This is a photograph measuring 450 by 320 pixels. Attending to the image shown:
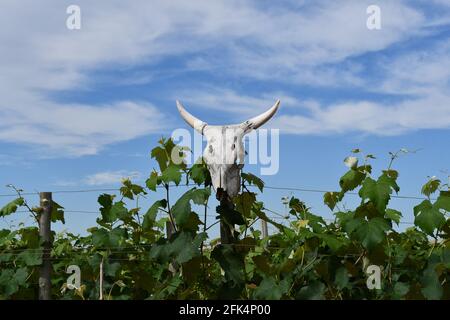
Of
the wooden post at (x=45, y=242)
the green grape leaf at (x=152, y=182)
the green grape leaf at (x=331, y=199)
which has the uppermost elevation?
the green grape leaf at (x=152, y=182)

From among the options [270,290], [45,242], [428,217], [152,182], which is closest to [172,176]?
[152,182]

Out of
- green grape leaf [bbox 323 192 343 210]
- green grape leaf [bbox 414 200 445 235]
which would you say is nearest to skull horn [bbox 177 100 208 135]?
green grape leaf [bbox 323 192 343 210]

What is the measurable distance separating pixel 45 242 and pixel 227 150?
6.71 ft

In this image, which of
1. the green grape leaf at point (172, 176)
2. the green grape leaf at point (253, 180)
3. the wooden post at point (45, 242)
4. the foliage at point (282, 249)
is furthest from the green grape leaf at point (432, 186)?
the wooden post at point (45, 242)

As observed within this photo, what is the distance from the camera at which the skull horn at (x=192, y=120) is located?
5.86 metres

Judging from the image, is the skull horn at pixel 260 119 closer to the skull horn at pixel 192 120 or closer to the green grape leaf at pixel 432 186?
the skull horn at pixel 192 120

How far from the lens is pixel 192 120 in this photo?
5988 mm

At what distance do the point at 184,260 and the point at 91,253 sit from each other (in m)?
1.55

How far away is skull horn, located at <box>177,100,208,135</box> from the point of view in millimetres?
5863

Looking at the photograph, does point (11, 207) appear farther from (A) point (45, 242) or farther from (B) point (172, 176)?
(B) point (172, 176)

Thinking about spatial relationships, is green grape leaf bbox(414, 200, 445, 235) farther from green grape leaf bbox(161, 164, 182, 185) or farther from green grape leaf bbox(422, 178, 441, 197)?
green grape leaf bbox(161, 164, 182, 185)

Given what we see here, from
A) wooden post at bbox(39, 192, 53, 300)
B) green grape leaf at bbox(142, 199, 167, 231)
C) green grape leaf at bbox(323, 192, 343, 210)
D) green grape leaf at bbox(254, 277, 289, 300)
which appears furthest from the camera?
wooden post at bbox(39, 192, 53, 300)
